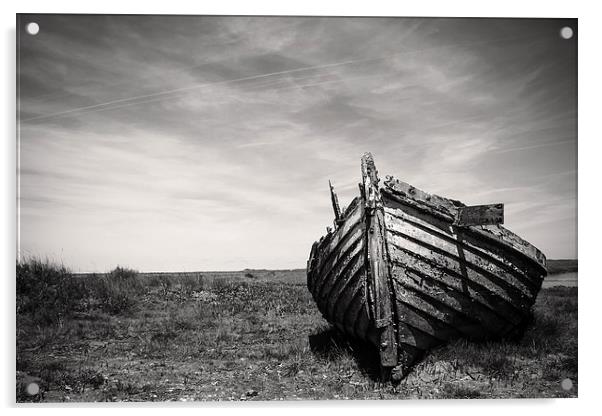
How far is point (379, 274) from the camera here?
14.1 ft

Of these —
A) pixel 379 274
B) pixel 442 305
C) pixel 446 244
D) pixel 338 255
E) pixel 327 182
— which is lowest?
pixel 442 305

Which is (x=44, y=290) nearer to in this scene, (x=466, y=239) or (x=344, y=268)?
(x=344, y=268)

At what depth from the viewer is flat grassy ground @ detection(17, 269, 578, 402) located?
4484mm

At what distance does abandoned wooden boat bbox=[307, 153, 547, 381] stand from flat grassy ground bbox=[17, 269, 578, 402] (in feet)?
1.02

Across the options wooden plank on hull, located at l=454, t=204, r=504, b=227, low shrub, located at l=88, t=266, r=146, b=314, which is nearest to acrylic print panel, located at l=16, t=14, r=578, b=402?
wooden plank on hull, located at l=454, t=204, r=504, b=227

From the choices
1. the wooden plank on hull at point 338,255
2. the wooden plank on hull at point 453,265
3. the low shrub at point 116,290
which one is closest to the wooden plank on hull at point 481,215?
the wooden plank on hull at point 453,265

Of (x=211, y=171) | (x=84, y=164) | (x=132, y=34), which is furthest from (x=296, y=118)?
(x=84, y=164)

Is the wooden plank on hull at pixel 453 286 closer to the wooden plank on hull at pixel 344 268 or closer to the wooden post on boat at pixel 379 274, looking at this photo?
the wooden post on boat at pixel 379 274

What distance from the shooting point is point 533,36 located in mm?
4898

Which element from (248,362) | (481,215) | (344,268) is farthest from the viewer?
(248,362)

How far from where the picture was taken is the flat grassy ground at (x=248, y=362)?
4.48 m

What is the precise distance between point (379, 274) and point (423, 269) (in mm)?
421

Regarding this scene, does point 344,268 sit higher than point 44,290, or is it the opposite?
point 344,268

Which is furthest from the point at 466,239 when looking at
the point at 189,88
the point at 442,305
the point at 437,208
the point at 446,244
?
the point at 189,88
